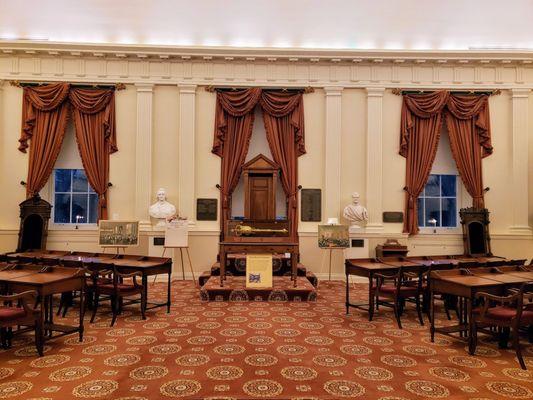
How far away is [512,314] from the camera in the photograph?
14.7ft

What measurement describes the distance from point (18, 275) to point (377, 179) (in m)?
7.85

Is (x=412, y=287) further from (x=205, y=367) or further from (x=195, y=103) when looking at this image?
(x=195, y=103)

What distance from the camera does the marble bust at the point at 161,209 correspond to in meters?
9.60

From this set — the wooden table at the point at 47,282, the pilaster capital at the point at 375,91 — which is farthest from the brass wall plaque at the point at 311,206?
the wooden table at the point at 47,282

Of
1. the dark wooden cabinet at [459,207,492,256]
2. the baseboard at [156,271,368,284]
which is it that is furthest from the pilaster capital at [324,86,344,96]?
the baseboard at [156,271,368,284]

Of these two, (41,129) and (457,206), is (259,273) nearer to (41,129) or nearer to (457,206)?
(457,206)

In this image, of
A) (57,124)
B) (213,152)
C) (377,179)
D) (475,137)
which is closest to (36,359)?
(213,152)

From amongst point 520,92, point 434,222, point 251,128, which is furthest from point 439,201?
point 251,128

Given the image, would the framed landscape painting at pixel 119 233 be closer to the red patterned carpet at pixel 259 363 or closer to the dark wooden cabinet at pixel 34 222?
the dark wooden cabinet at pixel 34 222

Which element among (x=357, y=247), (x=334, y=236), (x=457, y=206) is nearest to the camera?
(x=334, y=236)

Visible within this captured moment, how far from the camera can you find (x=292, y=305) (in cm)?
703

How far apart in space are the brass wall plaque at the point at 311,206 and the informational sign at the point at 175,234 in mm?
2975

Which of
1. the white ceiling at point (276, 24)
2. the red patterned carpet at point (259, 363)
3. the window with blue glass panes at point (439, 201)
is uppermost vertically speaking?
the white ceiling at point (276, 24)

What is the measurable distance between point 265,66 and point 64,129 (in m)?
5.22
